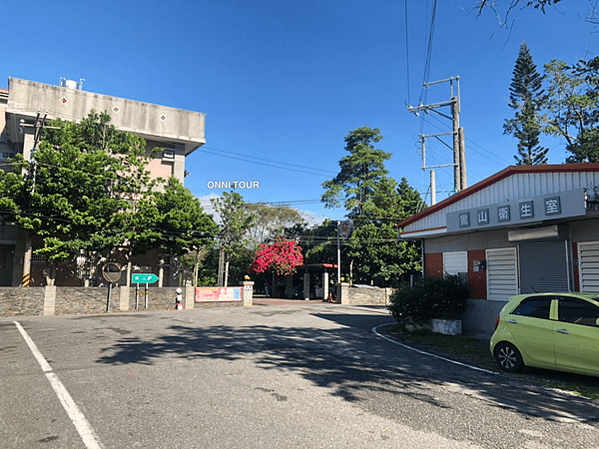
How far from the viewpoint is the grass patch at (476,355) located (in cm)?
725

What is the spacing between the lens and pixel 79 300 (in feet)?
74.4

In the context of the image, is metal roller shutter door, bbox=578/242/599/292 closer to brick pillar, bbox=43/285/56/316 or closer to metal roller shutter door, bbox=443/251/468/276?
metal roller shutter door, bbox=443/251/468/276

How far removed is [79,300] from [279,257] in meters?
17.0

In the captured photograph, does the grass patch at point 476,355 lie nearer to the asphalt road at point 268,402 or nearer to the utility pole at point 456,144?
the asphalt road at point 268,402

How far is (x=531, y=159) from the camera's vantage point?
36406 millimetres

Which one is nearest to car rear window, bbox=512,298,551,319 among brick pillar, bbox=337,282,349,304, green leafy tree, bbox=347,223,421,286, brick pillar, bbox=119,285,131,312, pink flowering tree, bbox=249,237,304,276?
brick pillar, bbox=119,285,131,312

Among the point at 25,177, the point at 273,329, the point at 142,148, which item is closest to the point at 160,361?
the point at 273,329

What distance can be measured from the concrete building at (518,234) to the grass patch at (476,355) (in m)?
2.11

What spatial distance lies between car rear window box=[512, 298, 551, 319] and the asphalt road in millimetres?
1312

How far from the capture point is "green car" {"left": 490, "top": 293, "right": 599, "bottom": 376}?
23.3ft

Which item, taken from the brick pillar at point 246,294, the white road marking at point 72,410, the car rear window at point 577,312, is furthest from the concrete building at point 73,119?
the car rear window at point 577,312

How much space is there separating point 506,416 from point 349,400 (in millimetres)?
2009

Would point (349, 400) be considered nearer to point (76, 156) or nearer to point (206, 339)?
point (206, 339)

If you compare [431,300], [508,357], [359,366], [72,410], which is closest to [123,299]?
[431,300]
